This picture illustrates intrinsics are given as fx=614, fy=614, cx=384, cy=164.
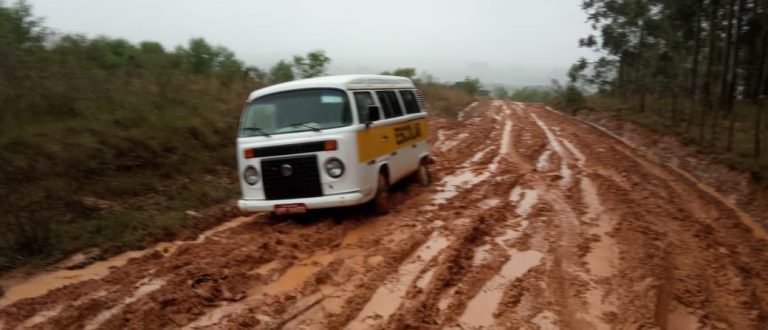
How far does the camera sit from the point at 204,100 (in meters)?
15.1

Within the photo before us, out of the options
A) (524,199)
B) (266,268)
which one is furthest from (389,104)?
(266,268)

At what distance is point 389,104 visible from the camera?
34.3 feet

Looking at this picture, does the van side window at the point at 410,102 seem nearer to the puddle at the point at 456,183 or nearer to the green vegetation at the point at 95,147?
the puddle at the point at 456,183

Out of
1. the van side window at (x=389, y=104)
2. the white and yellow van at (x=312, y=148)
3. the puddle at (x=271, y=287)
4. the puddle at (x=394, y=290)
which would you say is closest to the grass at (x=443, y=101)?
the van side window at (x=389, y=104)

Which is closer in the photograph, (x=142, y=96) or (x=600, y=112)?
(x=142, y=96)

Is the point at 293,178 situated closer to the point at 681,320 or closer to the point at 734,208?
the point at 681,320

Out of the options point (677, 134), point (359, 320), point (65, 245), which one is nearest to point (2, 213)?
point (65, 245)

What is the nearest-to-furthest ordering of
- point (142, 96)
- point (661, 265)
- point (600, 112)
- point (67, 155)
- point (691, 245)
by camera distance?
point (661, 265) < point (691, 245) < point (67, 155) < point (142, 96) < point (600, 112)

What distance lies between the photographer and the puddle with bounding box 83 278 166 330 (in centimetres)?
515

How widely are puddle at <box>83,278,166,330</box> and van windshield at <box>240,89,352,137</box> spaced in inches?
116

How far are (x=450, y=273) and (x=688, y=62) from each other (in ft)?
99.0

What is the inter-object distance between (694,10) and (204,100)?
62.7 feet

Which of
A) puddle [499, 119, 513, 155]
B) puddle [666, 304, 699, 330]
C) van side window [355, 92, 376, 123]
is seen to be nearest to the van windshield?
van side window [355, 92, 376, 123]

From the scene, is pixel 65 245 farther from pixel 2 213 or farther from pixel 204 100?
pixel 204 100
